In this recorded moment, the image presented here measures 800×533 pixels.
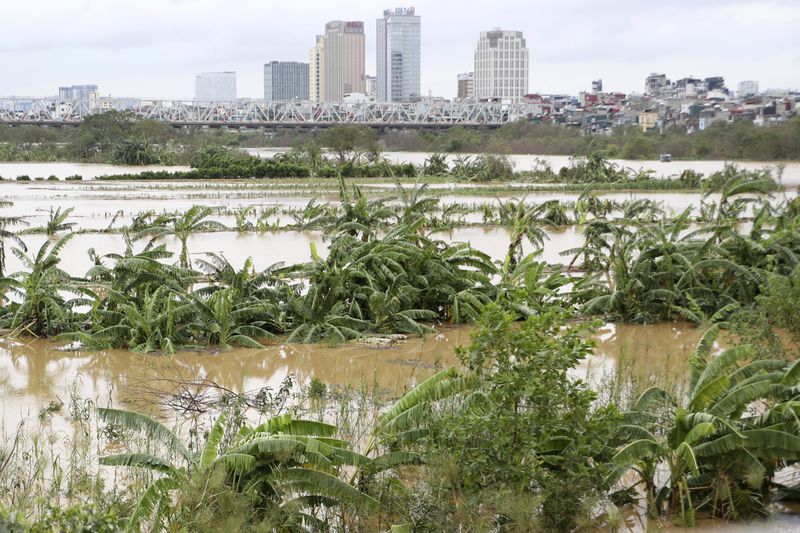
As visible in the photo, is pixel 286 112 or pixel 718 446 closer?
pixel 718 446

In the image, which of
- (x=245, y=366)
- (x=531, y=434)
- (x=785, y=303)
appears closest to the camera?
(x=531, y=434)

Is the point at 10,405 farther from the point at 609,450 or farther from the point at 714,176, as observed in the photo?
the point at 714,176

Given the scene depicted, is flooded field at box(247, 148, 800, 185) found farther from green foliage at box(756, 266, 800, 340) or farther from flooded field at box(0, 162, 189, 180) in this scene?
green foliage at box(756, 266, 800, 340)

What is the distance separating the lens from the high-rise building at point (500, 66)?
17862 cm

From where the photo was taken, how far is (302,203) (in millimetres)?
27875

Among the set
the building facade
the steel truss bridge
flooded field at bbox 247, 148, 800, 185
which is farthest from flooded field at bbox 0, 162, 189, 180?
the building facade

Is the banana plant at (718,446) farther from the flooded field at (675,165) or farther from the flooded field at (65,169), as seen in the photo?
the flooded field at (65,169)

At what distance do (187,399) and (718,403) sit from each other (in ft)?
13.0

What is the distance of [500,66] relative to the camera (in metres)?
181

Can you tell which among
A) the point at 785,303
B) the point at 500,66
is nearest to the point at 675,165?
the point at 785,303

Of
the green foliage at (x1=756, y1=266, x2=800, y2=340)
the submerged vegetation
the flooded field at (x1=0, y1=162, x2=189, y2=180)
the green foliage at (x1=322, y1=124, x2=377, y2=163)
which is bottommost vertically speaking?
the submerged vegetation

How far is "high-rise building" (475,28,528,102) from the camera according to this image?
586 feet

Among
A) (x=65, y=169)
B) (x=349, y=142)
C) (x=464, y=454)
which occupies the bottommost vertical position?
(x=464, y=454)

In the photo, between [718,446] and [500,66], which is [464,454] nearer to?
[718,446]
